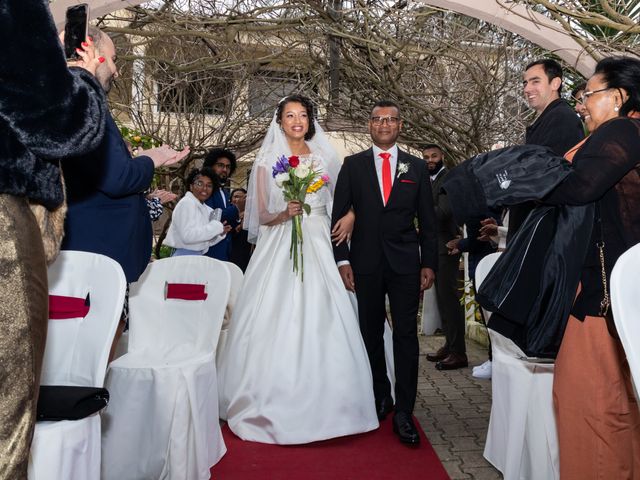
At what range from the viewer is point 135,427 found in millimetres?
3406

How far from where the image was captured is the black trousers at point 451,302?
6197mm

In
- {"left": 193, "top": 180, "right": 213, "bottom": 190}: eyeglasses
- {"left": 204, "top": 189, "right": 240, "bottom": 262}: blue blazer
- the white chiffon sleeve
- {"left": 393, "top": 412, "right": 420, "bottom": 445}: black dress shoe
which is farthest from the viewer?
{"left": 204, "top": 189, "right": 240, "bottom": 262}: blue blazer

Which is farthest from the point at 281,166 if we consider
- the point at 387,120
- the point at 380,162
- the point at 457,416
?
the point at 457,416

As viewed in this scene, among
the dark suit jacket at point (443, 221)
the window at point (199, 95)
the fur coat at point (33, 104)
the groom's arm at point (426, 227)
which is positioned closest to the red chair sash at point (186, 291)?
the groom's arm at point (426, 227)

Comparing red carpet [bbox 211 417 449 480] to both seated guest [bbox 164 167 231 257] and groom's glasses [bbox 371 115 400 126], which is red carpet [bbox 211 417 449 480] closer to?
groom's glasses [bbox 371 115 400 126]

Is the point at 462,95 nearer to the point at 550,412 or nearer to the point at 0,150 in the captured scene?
the point at 550,412

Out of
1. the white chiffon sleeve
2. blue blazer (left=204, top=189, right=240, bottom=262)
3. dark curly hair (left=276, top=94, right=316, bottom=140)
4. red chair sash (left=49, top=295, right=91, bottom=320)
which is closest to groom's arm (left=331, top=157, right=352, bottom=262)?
dark curly hair (left=276, top=94, right=316, bottom=140)

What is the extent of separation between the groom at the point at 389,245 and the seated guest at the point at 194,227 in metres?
1.96

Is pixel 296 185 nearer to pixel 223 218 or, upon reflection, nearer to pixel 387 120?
pixel 387 120

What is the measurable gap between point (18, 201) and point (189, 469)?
6.81 feet

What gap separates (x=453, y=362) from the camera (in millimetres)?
6297

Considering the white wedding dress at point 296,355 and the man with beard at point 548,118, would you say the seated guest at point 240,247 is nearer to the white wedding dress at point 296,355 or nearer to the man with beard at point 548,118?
the white wedding dress at point 296,355

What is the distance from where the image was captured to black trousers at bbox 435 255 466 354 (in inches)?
244

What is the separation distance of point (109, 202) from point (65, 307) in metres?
0.70
